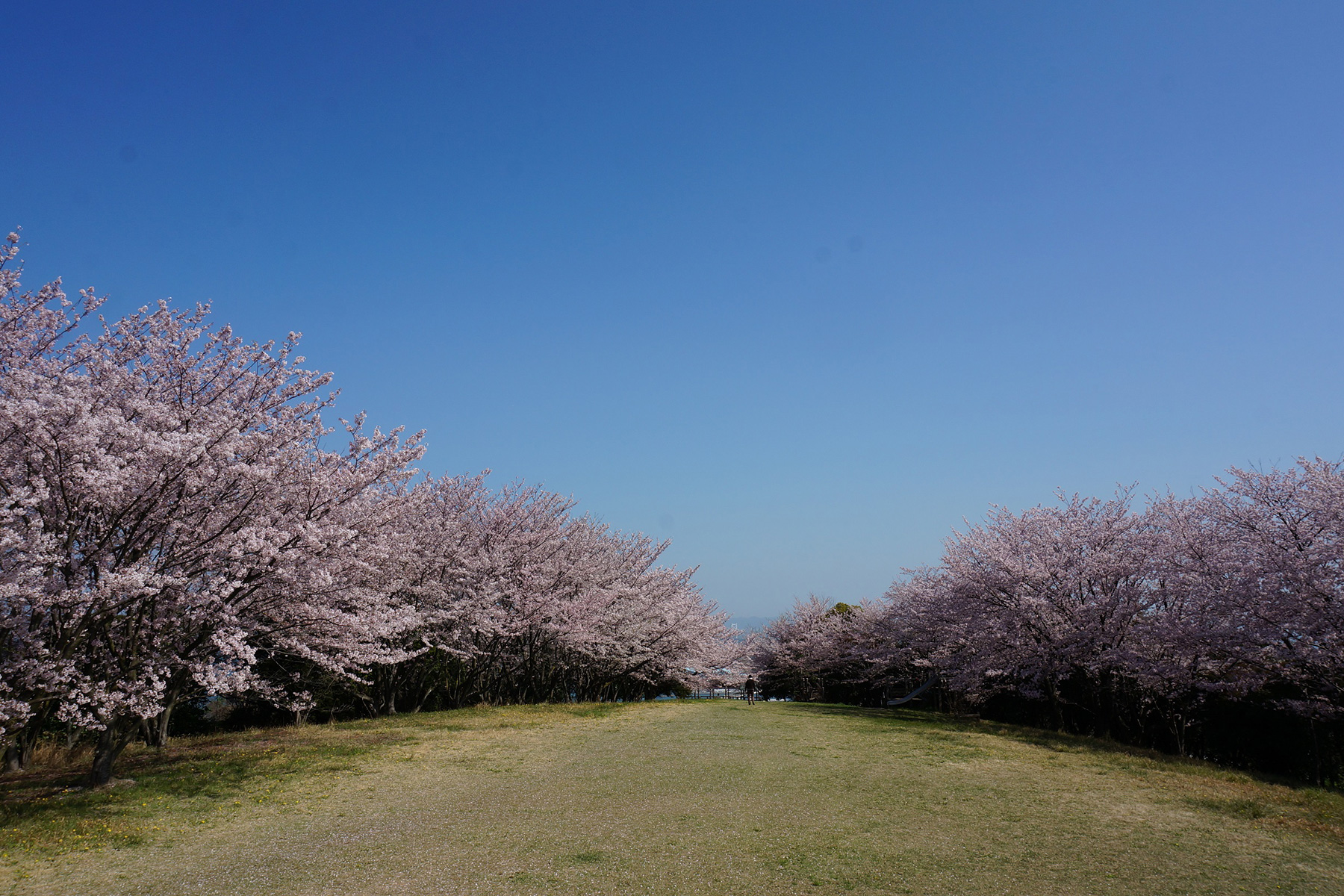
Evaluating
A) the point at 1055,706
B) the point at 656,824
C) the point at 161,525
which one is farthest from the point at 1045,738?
the point at 161,525

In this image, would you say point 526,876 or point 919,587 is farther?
point 919,587

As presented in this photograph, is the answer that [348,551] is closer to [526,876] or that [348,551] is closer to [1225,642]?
[526,876]

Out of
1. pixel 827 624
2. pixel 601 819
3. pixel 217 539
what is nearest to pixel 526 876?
pixel 601 819

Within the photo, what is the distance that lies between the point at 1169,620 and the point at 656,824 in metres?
14.6

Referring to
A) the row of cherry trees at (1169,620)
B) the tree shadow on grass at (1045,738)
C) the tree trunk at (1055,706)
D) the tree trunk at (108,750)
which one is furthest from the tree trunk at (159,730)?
the tree trunk at (1055,706)

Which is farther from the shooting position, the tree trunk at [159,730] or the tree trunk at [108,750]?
the tree trunk at [159,730]

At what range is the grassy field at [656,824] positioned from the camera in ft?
21.2

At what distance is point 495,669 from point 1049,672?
1955 centimetres

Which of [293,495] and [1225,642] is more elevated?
[293,495]

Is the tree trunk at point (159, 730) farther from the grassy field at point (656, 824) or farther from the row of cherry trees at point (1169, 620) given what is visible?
the row of cherry trees at point (1169, 620)

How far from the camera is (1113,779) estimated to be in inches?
460

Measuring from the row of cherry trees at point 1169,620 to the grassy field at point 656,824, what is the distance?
2.91 m

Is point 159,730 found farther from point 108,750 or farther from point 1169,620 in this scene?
point 1169,620

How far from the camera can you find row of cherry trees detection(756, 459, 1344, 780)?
13.4 metres
